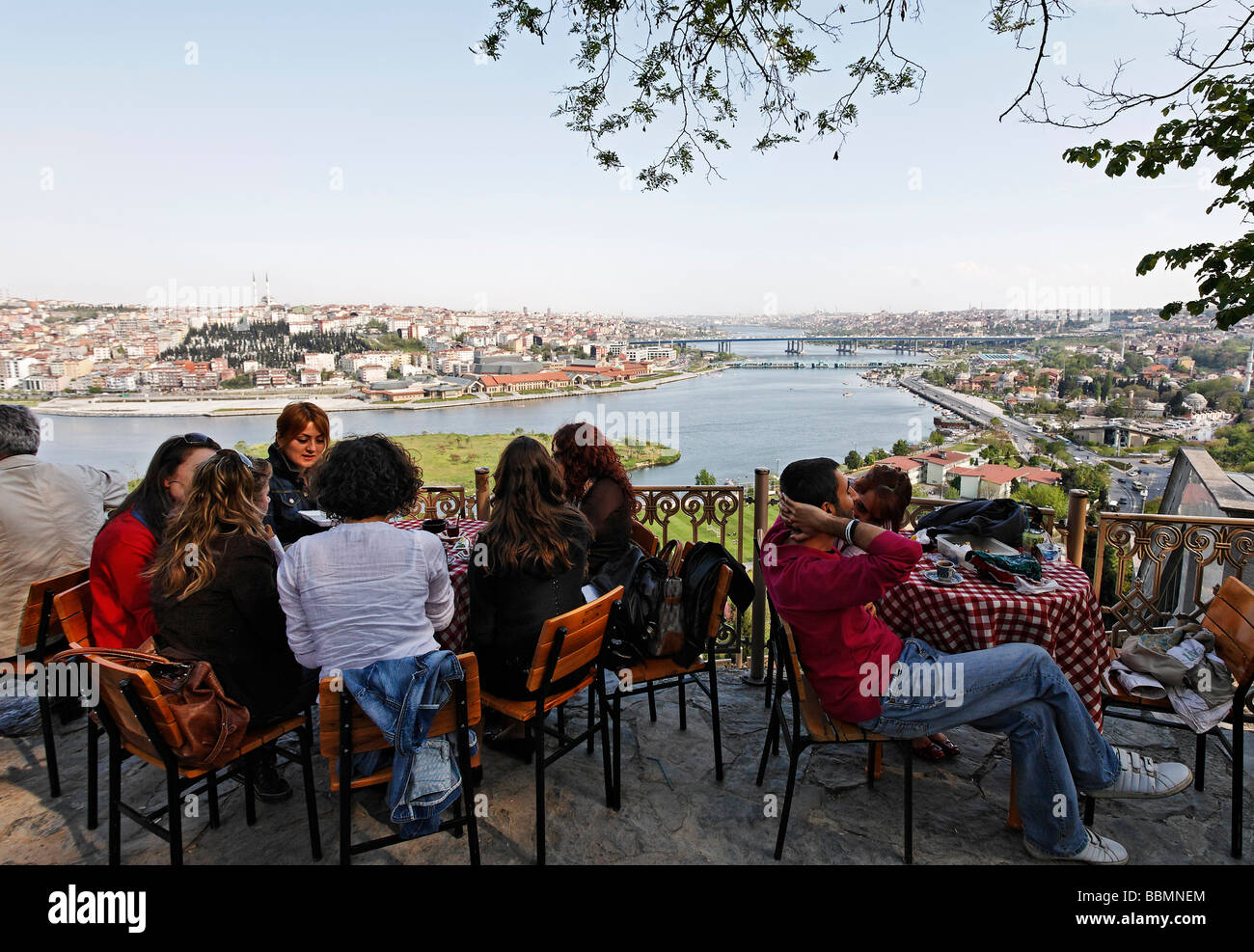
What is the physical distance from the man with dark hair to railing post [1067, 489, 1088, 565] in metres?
5.15

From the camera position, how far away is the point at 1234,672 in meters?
2.34

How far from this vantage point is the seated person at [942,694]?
2055 mm

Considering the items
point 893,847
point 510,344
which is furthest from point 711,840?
point 510,344

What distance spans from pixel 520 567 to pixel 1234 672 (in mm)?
2687

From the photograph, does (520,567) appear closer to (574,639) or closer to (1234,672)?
(574,639)

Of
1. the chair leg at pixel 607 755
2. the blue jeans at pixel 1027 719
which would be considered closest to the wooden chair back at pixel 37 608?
the chair leg at pixel 607 755

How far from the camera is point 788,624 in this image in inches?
88.8

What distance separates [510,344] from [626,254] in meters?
13.3

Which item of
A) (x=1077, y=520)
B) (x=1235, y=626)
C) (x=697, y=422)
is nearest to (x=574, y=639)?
(x=1235, y=626)

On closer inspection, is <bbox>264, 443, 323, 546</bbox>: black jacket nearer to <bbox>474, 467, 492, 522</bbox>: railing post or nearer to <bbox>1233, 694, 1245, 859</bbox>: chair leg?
<bbox>474, 467, 492, 522</bbox>: railing post

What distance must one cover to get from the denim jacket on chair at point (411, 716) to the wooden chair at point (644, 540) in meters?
1.38

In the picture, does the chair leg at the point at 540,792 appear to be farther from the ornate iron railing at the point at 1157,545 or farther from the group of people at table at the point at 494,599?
the ornate iron railing at the point at 1157,545

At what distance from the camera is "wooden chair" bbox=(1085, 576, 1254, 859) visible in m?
2.23
